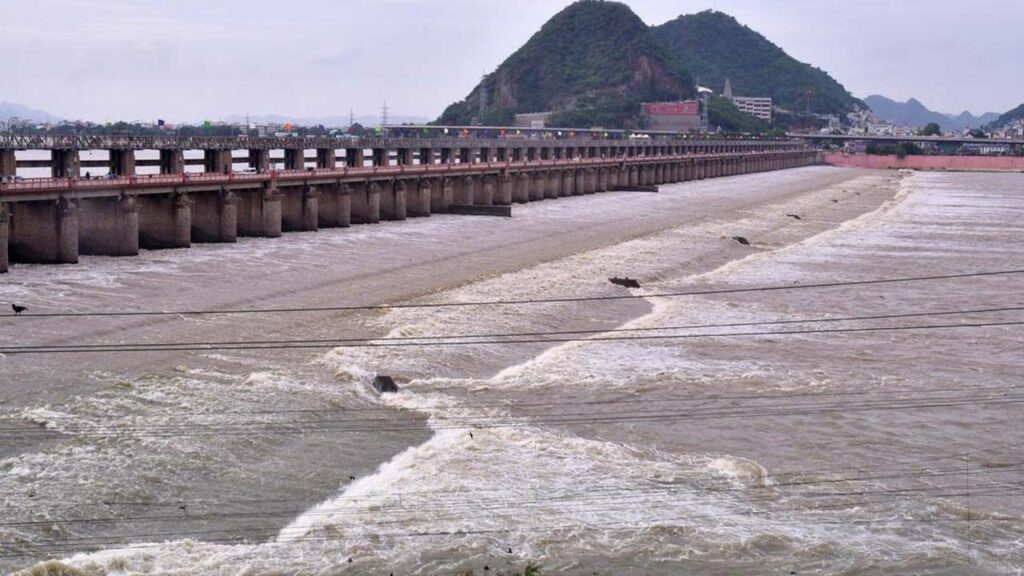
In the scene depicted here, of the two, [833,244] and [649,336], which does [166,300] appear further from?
[833,244]

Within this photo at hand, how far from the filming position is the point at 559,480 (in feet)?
73.9

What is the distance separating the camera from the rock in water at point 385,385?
27302 mm

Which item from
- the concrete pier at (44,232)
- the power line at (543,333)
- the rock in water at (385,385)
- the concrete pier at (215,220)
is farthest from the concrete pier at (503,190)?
the rock in water at (385,385)

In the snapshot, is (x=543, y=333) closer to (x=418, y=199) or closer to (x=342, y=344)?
(x=342, y=344)

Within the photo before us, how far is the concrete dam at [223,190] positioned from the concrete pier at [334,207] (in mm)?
53

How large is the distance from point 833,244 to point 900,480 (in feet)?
145

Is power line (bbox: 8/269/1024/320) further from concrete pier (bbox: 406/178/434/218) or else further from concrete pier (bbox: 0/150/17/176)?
concrete pier (bbox: 406/178/434/218)

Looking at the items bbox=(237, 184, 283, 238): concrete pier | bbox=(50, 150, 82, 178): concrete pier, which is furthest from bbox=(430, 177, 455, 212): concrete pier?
bbox=(50, 150, 82, 178): concrete pier

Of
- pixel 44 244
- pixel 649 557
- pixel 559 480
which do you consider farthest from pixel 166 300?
pixel 649 557

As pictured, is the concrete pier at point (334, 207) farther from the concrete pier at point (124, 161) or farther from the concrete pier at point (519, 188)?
the concrete pier at point (519, 188)

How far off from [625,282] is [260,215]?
777 inches

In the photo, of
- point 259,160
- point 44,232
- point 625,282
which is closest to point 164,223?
point 44,232

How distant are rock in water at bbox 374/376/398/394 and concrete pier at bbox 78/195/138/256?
22759 millimetres

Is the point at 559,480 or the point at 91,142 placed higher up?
the point at 91,142
